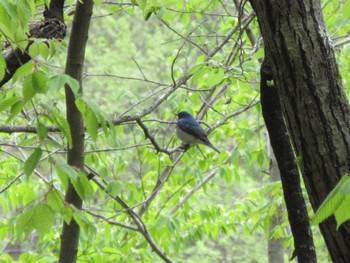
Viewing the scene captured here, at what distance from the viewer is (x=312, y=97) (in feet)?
5.16

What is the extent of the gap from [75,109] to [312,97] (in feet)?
6.09

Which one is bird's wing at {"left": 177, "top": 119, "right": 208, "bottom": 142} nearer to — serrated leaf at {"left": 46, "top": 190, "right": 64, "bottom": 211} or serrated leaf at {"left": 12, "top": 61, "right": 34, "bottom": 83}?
serrated leaf at {"left": 46, "top": 190, "right": 64, "bottom": 211}

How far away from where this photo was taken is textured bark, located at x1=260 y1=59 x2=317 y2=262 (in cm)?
192

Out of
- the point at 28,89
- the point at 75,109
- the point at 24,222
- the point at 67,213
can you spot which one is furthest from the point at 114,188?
the point at 28,89

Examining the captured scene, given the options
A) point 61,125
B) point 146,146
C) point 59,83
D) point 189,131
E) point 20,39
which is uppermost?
point 189,131

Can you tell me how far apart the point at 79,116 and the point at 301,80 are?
184cm

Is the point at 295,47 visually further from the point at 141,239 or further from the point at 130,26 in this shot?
the point at 130,26

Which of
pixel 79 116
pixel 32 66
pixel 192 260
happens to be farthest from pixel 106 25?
pixel 32 66

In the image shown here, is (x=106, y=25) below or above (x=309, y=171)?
above

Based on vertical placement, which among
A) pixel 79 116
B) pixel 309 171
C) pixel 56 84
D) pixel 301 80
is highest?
pixel 79 116

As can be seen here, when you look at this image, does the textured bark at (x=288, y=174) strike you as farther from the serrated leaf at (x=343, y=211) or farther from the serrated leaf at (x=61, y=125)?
the serrated leaf at (x=343, y=211)

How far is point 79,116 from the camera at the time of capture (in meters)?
3.21

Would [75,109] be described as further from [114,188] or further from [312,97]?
[312,97]

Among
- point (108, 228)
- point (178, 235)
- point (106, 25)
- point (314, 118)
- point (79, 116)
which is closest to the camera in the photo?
point (314, 118)
